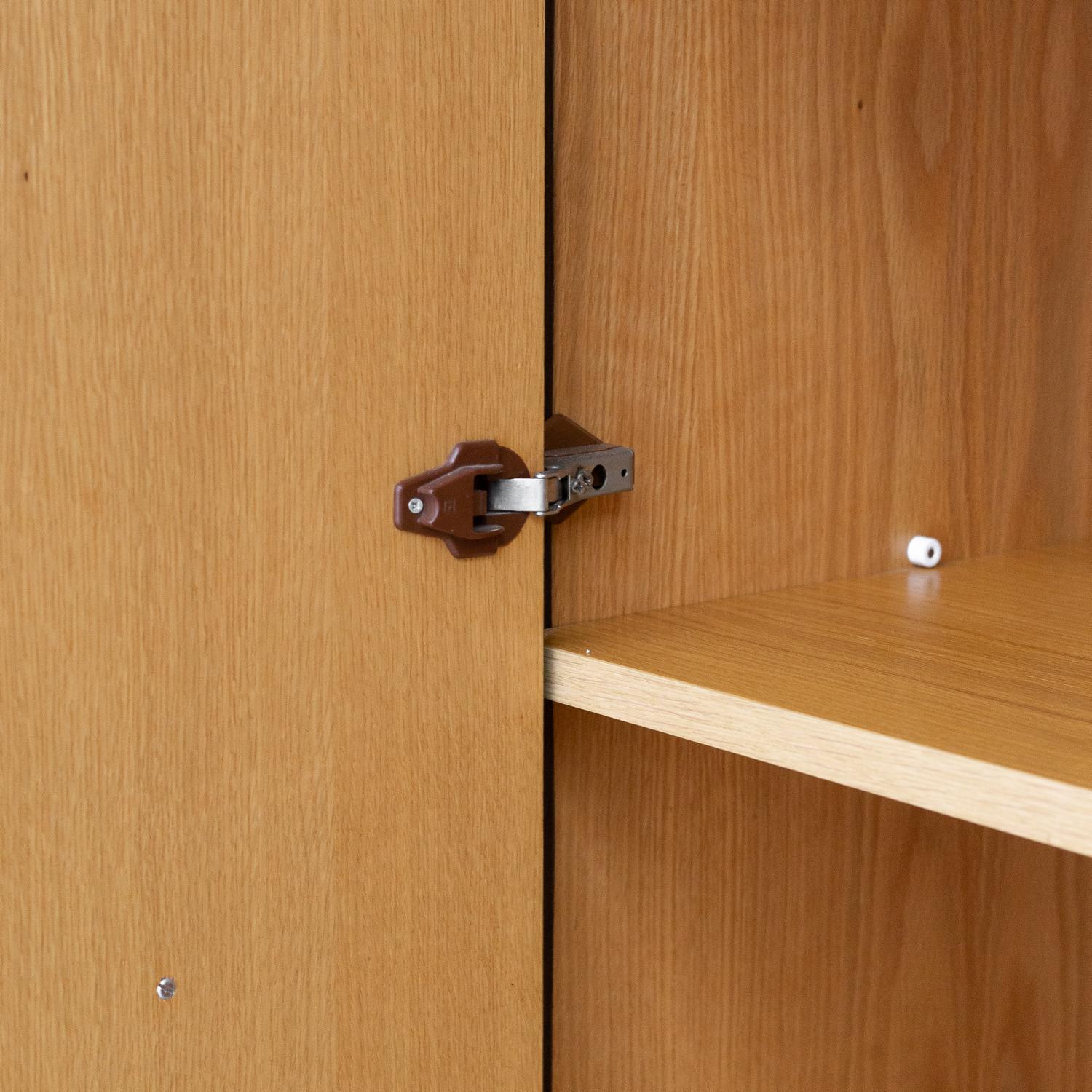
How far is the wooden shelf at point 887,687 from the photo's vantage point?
38cm

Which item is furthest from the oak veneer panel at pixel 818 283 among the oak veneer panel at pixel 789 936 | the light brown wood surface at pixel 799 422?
the oak veneer panel at pixel 789 936

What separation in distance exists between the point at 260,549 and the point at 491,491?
97 millimetres

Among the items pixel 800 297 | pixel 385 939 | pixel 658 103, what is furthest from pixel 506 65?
pixel 385 939

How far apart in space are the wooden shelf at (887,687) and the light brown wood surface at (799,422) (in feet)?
0.14

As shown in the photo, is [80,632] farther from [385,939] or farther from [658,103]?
[658,103]

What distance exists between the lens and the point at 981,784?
380mm

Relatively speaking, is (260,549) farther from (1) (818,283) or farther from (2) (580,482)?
(1) (818,283)

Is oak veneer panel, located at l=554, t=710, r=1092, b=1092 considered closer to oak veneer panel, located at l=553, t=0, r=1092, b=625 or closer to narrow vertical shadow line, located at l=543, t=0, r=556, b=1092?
narrow vertical shadow line, located at l=543, t=0, r=556, b=1092

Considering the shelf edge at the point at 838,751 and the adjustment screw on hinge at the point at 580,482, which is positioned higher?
the adjustment screw on hinge at the point at 580,482

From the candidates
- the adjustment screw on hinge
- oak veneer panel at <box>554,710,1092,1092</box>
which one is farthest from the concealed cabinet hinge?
oak veneer panel at <box>554,710,1092,1092</box>

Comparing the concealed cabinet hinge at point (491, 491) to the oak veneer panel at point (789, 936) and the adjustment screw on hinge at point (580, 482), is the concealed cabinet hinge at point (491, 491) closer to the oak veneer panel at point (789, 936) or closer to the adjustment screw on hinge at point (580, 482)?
the adjustment screw on hinge at point (580, 482)

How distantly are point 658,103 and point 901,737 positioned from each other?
30 centimetres

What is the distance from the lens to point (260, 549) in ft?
1.40

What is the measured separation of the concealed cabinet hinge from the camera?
0.46m
